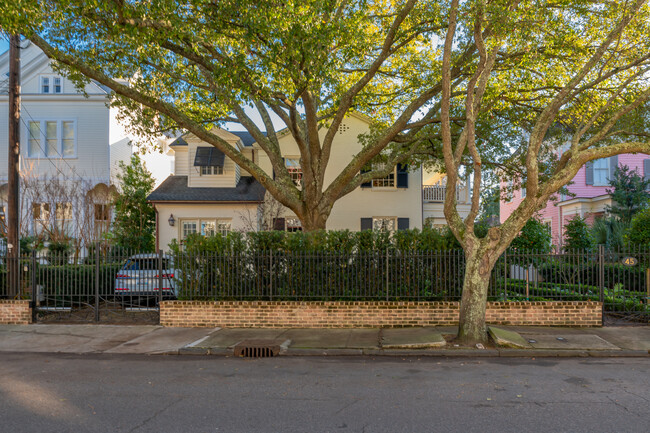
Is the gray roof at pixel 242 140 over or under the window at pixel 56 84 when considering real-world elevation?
under

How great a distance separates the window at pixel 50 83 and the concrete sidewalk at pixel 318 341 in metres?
14.2

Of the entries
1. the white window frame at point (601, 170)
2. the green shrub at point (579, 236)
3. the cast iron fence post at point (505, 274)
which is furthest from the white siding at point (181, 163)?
the white window frame at point (601, 170)

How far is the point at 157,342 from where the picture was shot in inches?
370

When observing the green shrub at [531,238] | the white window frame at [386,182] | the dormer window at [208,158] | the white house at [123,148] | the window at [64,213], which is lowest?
the green shrub at [531,238]

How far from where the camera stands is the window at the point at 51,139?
20.8 m

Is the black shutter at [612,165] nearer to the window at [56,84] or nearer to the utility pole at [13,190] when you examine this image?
the utility pole at [13,190]

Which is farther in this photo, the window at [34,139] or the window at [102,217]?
the window at [34,139]

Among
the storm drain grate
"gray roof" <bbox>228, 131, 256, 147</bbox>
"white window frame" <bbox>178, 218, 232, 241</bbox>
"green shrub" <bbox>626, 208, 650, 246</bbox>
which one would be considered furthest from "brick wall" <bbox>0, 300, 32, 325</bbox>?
"green shrub" <bbox>626, 208, 650, 246</bbox>

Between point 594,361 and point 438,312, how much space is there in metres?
3.32

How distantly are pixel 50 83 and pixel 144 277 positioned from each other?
14559 mm

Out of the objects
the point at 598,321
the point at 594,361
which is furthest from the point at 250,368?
the point at 598,321

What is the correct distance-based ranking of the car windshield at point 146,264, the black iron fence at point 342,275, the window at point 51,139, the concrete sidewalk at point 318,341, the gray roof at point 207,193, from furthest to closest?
the window at point 51,139 < the gray roof at point 207,193 < the car windshield at point 146,264 < the black iron fence at point 342,275 < the concrete sidewalk at point 318,341

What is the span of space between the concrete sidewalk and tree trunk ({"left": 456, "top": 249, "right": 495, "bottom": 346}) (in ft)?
1.16

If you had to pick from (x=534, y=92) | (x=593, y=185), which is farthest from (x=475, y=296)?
(x=593, y=185)
